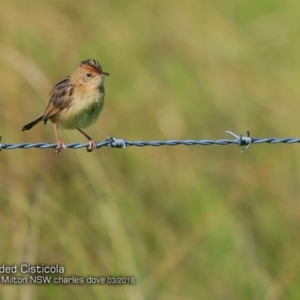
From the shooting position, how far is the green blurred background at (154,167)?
7.30m

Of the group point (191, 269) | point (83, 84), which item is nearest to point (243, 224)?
point (191, 269)

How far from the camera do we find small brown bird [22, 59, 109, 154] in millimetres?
7285

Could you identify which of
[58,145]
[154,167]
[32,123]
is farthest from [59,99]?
[154,167]

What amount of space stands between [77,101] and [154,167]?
52.9 inches

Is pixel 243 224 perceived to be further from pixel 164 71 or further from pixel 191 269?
pixel 164 71

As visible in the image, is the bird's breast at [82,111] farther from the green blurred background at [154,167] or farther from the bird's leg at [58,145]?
the green blurred background at [154,167]

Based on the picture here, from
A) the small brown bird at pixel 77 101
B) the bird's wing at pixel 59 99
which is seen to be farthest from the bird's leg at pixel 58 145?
the bird's wing at pixel 59 99

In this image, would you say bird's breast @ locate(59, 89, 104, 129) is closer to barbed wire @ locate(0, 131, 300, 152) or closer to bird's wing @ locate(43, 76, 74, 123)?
bird's wing @ locate(43, 76, 74, 123)

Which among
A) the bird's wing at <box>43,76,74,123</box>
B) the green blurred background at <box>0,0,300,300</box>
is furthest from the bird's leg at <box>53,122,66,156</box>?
the green blurred background at <box>0,0,300,300</box>

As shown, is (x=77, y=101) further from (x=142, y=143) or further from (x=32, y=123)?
(x=142, y=143)

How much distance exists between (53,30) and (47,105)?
177 centimetres

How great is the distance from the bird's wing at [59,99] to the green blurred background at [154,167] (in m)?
0.35

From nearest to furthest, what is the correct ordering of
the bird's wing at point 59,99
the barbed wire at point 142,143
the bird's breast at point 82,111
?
the barbed wire at point 142,143
the bird's breast at point 82,111
the bird's wing at point 59,99

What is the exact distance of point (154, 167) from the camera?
838 cm
